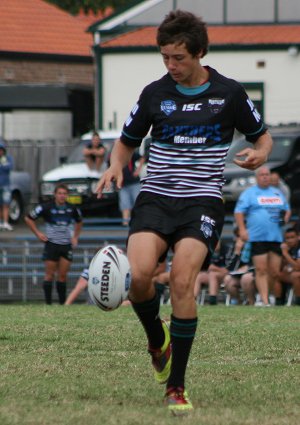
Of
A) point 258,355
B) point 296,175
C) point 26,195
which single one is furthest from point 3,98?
point 258,355

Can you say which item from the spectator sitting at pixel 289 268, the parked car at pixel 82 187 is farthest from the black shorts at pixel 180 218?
the parked car at pixel 82 187

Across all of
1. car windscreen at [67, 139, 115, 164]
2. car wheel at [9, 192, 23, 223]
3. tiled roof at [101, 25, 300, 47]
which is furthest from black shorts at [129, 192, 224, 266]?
tiled roof at [101, 25, 300, 47]

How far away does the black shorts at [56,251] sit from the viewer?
66.8 feet

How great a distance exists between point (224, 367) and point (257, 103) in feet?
95.4

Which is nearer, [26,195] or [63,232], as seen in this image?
[63,232]

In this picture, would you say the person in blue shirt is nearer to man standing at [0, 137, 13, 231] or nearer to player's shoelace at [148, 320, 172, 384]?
man standing at [0, 137, 13, 231]

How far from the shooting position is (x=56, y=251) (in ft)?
66.8

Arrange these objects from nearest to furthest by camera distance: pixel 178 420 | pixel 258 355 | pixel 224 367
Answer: pixel 178 420 → pixel 224 367 → pixel 258 355

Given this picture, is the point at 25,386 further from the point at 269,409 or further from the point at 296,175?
the point at 296,175

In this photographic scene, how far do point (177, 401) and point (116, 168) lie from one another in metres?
1.37

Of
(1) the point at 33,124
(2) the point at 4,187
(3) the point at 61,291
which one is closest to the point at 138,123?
(3) the point at 61,291

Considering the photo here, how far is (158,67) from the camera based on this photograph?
38094mm

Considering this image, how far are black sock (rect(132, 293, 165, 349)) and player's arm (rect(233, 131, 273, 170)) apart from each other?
90 centimetres

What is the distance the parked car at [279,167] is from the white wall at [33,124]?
1142 centimetres
